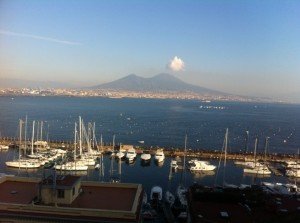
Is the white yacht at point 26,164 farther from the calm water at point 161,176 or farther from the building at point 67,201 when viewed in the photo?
the building at point 67,201

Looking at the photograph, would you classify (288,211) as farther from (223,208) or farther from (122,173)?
(122,173)

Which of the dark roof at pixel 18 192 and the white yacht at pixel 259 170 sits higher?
the dark roof at pixel 18 192

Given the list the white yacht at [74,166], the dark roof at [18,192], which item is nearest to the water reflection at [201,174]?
the white yacht at [74,166]

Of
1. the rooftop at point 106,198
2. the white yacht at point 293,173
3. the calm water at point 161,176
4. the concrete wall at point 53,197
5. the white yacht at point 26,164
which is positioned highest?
the concrete wall at point 53,197

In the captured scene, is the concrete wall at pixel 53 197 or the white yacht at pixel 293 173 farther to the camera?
the white yacht at pixel 293 173

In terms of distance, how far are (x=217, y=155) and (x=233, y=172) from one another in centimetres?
405

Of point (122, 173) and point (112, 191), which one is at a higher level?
point (112, 191)

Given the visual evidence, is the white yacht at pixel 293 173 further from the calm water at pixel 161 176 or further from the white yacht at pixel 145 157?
the white yacht at pixel 145 157

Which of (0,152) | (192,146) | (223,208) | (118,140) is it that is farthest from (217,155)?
(223,208)

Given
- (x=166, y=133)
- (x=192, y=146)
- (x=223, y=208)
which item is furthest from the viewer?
(x=166, y=133)

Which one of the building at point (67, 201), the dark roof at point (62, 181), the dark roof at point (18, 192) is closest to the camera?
the building at point (67, 201)

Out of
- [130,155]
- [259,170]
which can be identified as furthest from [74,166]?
[259,170]

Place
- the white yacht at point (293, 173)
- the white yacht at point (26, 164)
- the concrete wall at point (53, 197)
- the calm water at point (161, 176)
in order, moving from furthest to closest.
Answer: the white yacht at point (293, 173) → the white yacht at point (26, 164) → the calm water at point (161, 176) → the concrete wall at point (53, 197)

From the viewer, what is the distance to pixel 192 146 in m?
34.2
